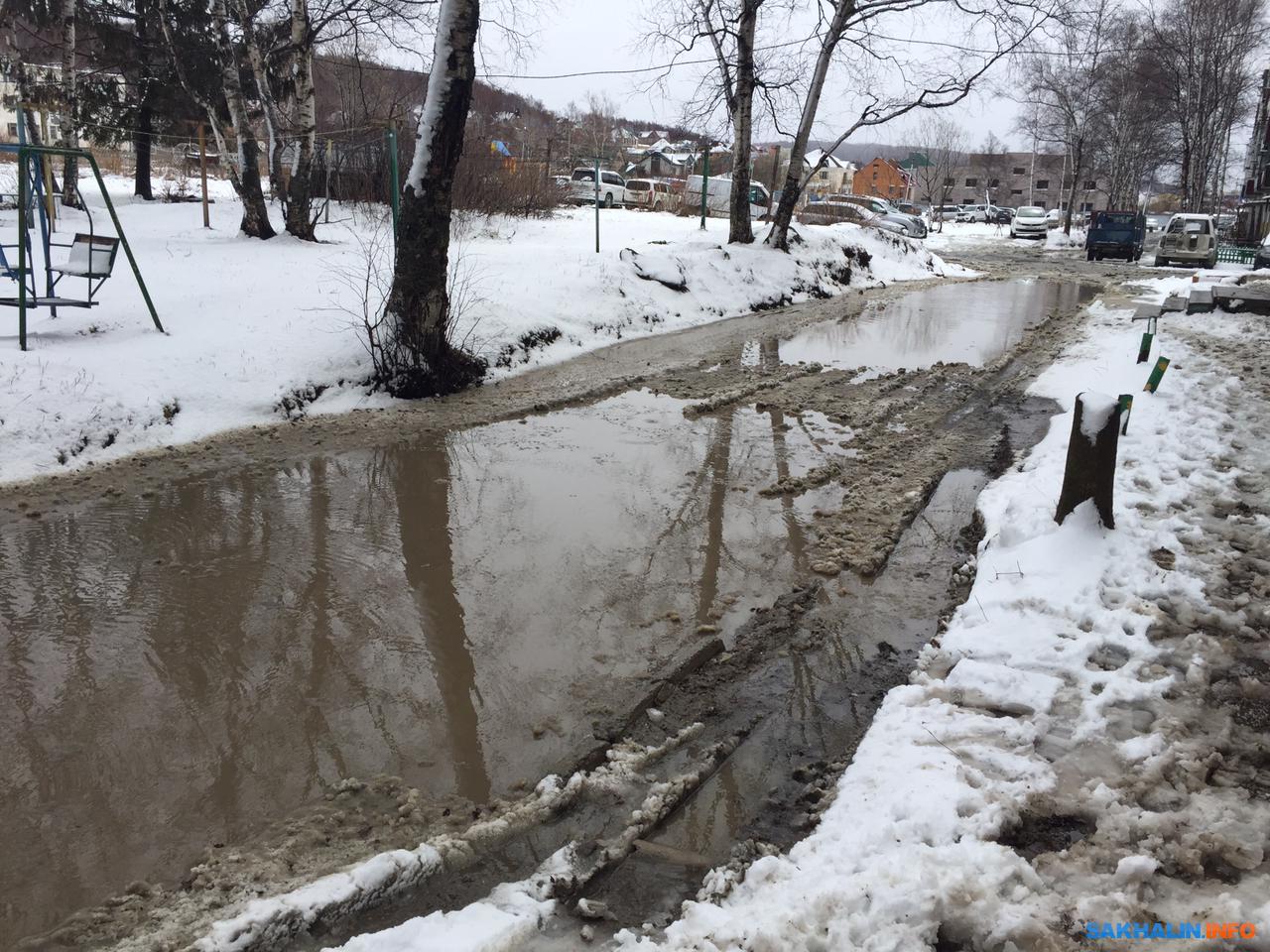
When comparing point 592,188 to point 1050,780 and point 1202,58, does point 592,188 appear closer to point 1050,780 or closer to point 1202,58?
point 1202,58

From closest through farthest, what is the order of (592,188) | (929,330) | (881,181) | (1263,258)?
(929,330) < (1263,258) < (592,188) < (881,181)

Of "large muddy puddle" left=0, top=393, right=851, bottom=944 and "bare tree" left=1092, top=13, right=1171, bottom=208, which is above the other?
"bare tree" left=1092, top=13, right=1171, bottom=208

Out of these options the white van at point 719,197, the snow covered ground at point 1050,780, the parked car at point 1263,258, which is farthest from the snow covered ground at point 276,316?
the parked car at point 1263,258

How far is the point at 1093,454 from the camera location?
4852mm

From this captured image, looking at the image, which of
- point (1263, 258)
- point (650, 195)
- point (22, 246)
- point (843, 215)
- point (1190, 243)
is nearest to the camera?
point (22, 246)

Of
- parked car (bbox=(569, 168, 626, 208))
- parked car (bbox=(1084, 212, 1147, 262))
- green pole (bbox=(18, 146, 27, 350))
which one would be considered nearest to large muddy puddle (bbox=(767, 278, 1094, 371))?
green pole (bbox=(18, 146, 27, 350))

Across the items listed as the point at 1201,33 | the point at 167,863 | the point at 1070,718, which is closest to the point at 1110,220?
the point at 1201,33

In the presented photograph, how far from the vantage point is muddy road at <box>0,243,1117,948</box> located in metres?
3.07

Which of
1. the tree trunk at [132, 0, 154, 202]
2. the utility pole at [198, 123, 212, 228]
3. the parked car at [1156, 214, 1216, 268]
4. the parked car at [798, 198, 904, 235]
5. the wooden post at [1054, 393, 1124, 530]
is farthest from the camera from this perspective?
the parked car at [798, 198, 904, 235]

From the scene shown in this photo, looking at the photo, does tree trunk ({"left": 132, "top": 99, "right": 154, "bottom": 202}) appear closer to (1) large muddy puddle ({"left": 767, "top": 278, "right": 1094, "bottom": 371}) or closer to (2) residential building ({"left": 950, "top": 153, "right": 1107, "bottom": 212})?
(1) large muddy puddle ({"left": 767, "top": 278, "right": 1094, "bottom": 371})

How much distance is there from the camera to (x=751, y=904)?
2.67 metres

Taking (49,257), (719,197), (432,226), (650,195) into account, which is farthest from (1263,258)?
(49,257)

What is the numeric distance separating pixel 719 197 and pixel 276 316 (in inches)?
1007

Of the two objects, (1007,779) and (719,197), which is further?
(719,197)
